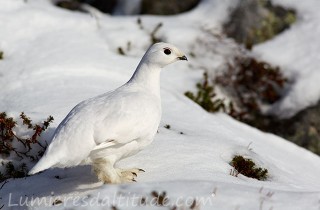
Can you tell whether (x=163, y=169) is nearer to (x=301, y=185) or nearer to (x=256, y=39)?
(x=301, y=185)

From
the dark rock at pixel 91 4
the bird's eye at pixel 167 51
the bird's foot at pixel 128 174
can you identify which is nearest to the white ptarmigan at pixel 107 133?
the bird's foot at pixel 128 174

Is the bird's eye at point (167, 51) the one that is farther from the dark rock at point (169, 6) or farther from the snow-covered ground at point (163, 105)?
the dark rock at point (169, 6)

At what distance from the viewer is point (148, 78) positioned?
5.96 m

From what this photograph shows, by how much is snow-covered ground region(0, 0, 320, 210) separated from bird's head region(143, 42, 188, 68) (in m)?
0.95

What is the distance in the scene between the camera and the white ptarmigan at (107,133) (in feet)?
16.1

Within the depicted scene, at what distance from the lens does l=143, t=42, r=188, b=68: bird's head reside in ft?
19.6

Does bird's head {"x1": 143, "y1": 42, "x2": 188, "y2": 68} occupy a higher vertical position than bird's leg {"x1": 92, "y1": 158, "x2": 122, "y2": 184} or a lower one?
higher

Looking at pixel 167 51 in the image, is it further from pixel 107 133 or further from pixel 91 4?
pixel 91 4

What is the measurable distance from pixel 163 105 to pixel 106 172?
2994 mm

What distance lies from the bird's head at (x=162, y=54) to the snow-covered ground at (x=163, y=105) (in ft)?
3.12

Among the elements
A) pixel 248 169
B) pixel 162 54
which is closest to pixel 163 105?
pixel 248 169

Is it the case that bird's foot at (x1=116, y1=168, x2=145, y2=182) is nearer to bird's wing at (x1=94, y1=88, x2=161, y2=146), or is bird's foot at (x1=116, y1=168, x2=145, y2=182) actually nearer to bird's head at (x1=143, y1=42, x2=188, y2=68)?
bird's wing at (x1=94, y1=88, x2=161, y2=146)

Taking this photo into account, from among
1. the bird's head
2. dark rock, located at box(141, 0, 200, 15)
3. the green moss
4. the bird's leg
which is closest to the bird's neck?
the bird's head

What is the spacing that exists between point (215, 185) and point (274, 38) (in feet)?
22.1
